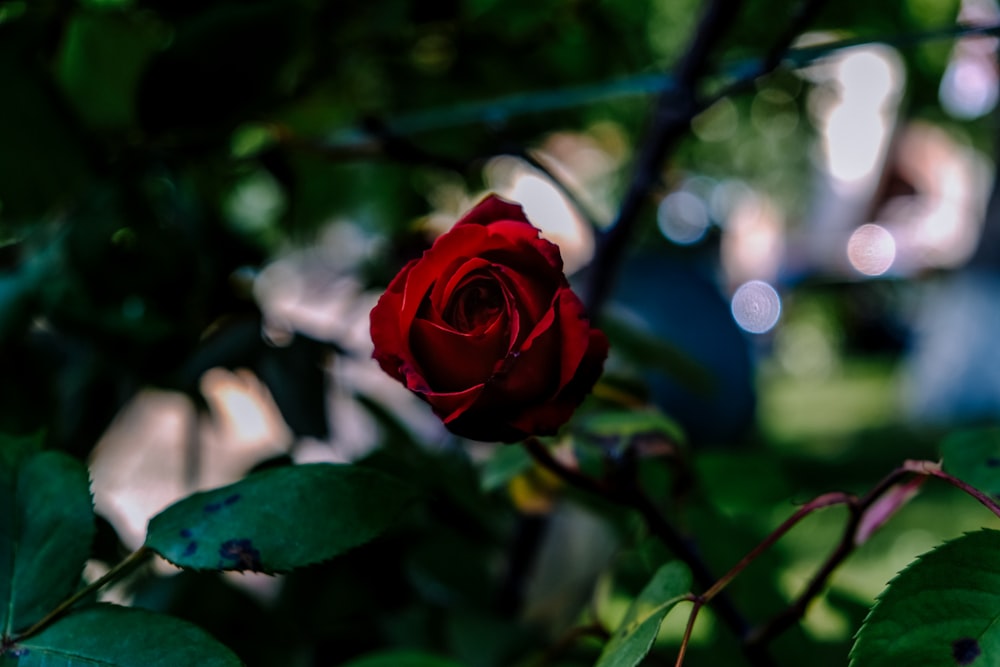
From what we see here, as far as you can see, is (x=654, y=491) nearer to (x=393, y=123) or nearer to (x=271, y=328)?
(x=271, y=328)

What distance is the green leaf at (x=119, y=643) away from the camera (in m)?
0.26

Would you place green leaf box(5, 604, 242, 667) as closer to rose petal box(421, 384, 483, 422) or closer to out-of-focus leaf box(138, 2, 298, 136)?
rose petal box(421, 384, 483, 422)

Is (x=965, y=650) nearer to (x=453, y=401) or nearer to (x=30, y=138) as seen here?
(x=453, y=401)

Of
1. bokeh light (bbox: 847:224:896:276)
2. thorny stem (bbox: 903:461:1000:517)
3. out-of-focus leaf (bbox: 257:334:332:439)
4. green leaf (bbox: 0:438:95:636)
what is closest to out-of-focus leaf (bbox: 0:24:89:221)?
out-of-focus leaf (bbox: 257:334:332:439)

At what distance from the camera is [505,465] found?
0.38 metres

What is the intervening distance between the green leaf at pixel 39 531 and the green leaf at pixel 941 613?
9.9 inches

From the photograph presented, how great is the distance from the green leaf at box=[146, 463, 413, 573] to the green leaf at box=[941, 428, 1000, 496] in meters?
0.20

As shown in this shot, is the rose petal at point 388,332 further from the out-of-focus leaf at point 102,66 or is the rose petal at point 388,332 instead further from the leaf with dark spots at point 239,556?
the out-of-focus leaf at point 102,66

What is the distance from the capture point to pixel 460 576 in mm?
581

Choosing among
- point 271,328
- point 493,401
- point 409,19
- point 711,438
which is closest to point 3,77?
point 271,328

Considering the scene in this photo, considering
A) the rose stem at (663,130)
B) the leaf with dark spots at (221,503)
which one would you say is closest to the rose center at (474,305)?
the leaf with dark spots at (221,503)

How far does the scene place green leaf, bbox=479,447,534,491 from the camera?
369mm

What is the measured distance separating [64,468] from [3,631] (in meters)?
0.06

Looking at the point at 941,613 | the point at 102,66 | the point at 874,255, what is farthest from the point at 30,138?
the point at 874,255
